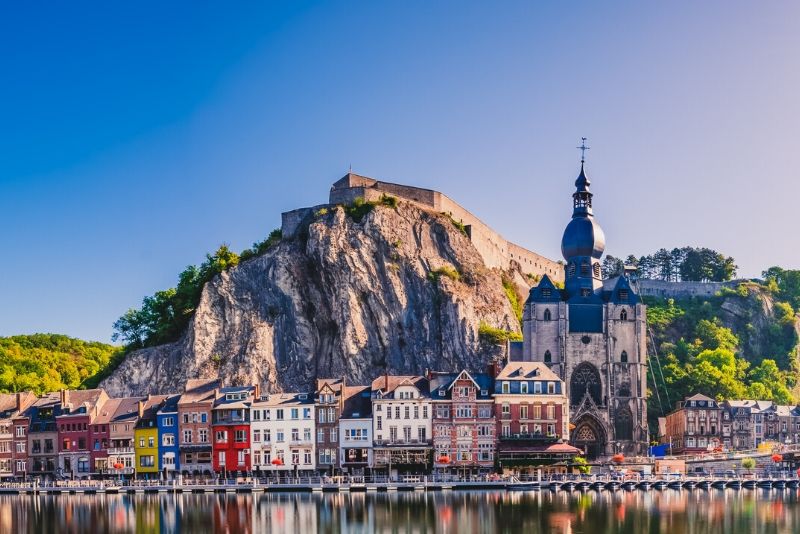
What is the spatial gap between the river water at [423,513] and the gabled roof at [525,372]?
14.0 meters

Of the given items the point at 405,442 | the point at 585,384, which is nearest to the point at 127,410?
the point at 405,442

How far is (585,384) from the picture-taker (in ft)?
347

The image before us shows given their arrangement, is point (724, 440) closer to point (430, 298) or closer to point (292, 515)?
point (430, 298)

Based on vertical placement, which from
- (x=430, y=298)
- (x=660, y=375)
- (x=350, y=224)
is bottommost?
(x=660, y=375)

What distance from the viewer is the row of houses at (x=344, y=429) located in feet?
296

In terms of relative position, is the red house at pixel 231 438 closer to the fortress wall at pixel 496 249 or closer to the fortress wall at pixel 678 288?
the fortress wall at pixel 496 249

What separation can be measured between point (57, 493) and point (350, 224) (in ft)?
134

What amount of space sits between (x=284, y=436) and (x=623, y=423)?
Answer: 32162 mm

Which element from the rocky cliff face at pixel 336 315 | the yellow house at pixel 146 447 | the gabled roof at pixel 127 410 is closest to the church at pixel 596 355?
the rocky cliff face at pixel 336 315

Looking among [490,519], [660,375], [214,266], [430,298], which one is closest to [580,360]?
[430,298]

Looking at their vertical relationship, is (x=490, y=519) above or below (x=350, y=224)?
below

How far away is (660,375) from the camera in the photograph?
128 meters

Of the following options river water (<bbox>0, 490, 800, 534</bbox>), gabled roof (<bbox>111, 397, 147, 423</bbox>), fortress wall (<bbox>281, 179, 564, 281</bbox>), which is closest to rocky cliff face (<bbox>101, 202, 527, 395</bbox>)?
fortress wall (<bbox>281, 179, 564, 281</bbox>)

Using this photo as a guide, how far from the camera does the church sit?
104 m
